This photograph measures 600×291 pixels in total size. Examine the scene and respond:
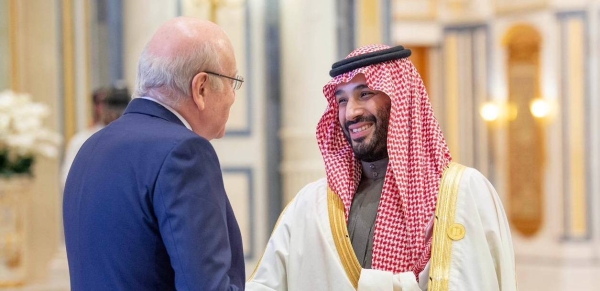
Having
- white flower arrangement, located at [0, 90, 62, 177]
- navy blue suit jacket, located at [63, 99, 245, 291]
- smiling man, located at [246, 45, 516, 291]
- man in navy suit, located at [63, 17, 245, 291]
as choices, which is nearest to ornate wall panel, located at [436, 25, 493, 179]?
white flower arrangement, located at [0, 90, 62, 177]

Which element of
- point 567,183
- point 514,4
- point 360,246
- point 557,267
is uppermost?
point 514,4

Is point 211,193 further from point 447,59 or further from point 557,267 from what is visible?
point 447,59

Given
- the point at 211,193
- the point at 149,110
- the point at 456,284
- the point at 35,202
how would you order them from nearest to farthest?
the point at 211,193 < the point at 149,110 < the point at 456,284 < the point at 35,202

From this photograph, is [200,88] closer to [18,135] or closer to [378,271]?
[378,271]

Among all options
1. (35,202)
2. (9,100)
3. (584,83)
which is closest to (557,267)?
(584,83)

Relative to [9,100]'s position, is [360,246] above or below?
below

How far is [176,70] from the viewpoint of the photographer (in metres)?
1.71

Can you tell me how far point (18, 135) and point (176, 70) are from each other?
4431mm

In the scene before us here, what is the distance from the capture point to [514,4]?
9.78 meters

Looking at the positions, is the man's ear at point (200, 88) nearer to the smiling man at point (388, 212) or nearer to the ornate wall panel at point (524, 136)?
the smiling man at point (388, 212)

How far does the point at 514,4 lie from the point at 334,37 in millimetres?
4790

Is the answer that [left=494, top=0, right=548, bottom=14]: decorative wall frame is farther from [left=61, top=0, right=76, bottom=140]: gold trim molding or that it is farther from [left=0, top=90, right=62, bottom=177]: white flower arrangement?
[left=0, top=90, right=62, bottom=177]: white flower arrangement

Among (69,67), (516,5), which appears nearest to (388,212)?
(69,67)

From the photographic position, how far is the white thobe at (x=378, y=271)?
206cm
